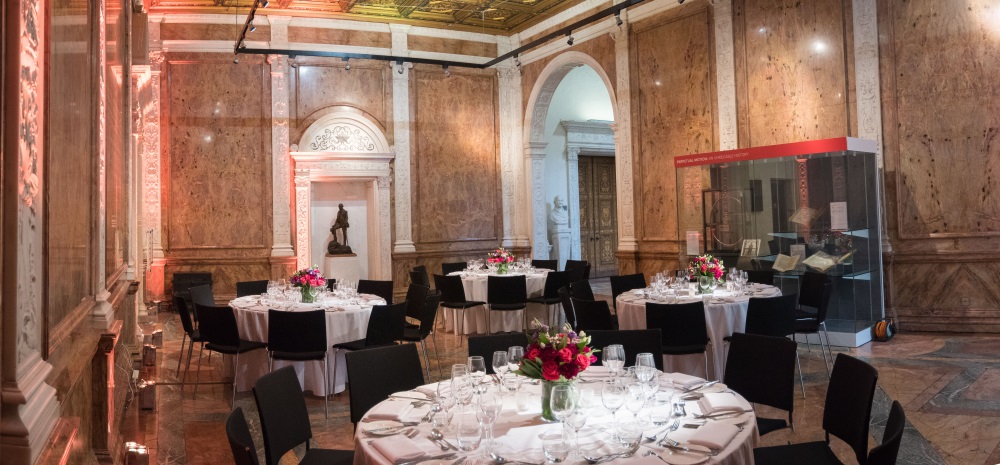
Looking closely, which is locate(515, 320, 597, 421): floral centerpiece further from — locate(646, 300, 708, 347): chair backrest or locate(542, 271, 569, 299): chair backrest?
locate(542, 271, 569, 299): chair backrest

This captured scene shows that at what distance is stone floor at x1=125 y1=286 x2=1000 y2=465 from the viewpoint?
4.27 m

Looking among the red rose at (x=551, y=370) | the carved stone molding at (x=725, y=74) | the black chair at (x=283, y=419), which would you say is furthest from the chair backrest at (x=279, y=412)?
the carved stone molding at (x=725, y=74)

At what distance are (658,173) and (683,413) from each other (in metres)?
7.85

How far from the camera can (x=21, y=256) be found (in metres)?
1.84

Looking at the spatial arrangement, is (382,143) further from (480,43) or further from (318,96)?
(480,43)

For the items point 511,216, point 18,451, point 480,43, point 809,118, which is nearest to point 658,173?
point 809,118

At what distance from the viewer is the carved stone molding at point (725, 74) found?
9.01 meters

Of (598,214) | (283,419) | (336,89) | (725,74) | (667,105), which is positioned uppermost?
(336,89)

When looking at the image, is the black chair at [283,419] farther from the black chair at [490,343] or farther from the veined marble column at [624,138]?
the veined marble column at [624,138]

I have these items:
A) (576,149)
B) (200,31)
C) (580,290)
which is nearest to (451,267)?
Result: (580,290)

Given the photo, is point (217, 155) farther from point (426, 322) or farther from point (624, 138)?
point (426, 322)

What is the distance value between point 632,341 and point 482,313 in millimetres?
4762

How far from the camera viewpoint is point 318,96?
38.8ft

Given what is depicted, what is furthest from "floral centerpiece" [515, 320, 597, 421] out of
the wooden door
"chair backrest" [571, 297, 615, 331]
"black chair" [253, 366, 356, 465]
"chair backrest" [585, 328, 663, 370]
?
the wooden door
